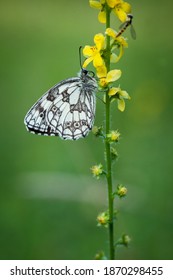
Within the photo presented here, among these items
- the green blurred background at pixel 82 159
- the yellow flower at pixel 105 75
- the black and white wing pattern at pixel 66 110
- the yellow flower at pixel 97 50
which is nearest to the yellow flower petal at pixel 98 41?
the yellow flower at pixel 97 50

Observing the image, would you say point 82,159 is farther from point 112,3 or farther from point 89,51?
point 112,3

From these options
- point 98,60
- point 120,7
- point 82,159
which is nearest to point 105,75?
point 98,60

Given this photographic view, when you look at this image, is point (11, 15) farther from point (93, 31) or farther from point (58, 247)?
point (58, 247)

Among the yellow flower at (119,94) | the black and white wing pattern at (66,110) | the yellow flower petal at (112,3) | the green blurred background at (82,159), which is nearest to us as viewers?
the yellow flower petal at (112,3)

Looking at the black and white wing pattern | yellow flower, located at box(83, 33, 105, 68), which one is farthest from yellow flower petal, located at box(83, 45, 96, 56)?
the black and white wing pattern

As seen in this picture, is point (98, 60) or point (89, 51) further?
point (89, 51)

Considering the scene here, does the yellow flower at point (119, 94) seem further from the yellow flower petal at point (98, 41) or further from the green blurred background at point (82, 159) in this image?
the green blurred background at point (82, 159)
